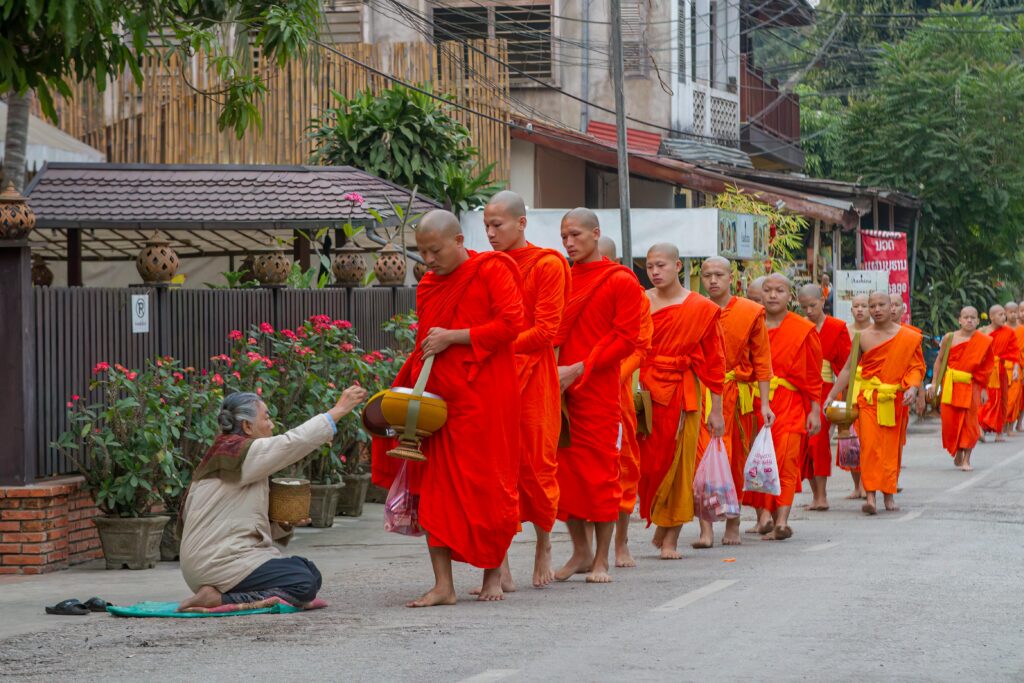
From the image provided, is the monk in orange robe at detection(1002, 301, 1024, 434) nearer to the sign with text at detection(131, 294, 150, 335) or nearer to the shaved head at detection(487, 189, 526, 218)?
the sign with text at detection(131, 294, 150, 335)

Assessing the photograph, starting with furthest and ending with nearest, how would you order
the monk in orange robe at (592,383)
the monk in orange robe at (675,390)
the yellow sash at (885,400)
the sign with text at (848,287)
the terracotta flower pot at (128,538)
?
the sign with text at (848,287)
the yellow sash at (885,400)
the monk in orange robe at (675,390)
the terracotta flower pot at (128,538)
the monk in orange robe at (592,383)

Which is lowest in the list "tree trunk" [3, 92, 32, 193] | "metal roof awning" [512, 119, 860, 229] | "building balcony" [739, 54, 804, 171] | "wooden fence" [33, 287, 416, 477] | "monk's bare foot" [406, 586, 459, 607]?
"monk's bare foot" [406, 586, 459, 607]

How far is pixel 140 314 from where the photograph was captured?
11.8 metres

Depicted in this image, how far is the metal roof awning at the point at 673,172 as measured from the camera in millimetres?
24234

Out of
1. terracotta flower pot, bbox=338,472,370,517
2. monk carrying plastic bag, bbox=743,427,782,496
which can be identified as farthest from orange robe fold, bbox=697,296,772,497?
terracotta flower pot, bbox=338,472,370,517

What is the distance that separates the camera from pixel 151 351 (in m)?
12.0

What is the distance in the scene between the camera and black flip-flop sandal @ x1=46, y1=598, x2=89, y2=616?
28.5 feet

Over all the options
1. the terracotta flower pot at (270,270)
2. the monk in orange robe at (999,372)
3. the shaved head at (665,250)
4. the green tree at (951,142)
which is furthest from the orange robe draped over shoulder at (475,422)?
the green tree at (951,142)

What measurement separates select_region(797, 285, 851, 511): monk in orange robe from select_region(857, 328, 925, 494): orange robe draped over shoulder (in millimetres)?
342

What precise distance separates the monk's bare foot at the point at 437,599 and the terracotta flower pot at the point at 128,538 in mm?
2742

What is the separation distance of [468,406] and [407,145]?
480 inches

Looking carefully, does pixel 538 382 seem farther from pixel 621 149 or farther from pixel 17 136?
pixel 621 149

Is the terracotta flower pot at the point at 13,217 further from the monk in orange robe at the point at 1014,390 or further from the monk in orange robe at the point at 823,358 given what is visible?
the monk in orange robe at the point at 1014,390

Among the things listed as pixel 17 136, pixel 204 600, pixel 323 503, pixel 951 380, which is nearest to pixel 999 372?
pixel 951 380
